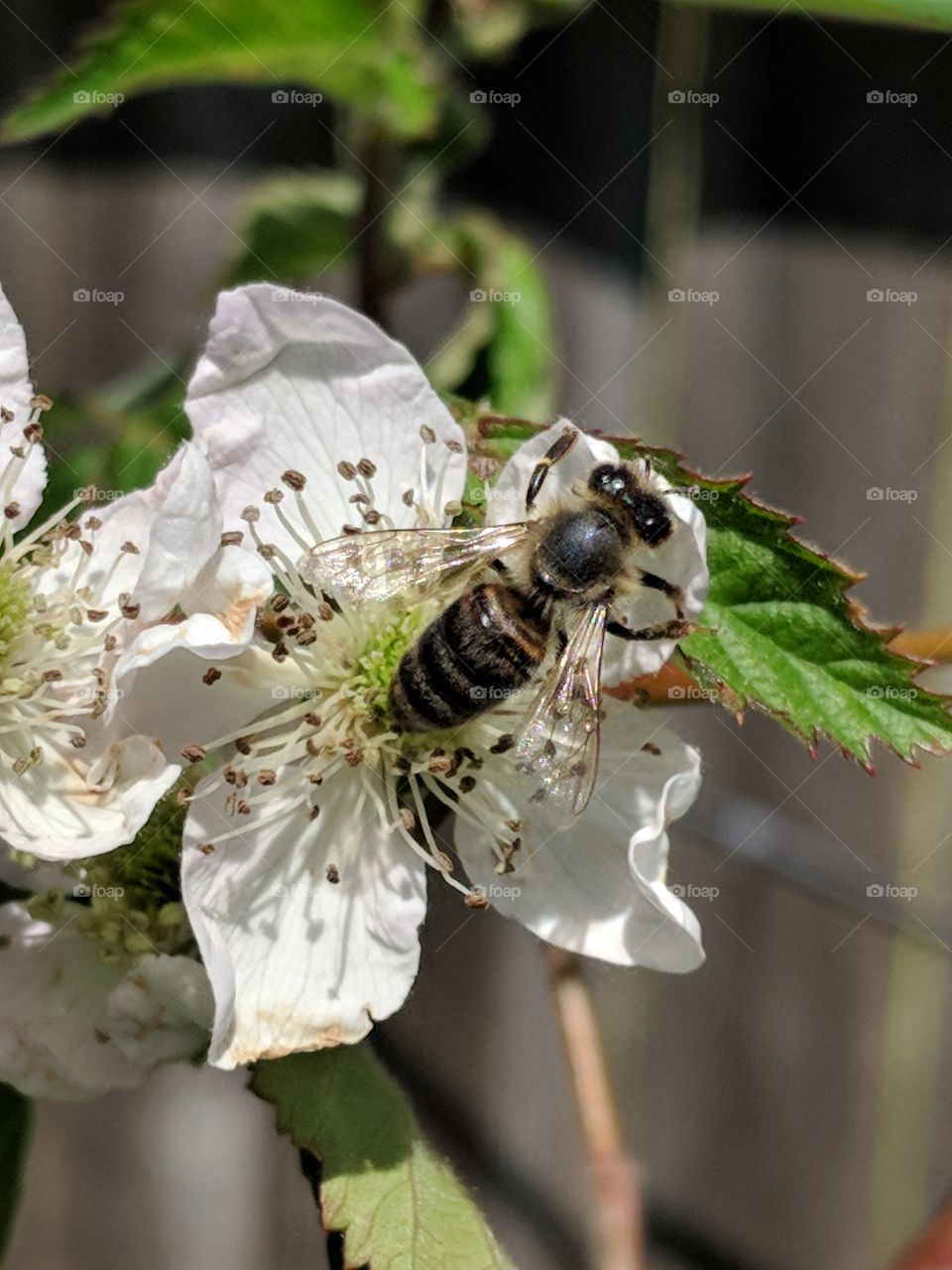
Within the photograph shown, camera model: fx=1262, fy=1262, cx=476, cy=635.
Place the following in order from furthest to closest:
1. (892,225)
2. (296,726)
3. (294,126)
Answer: (892,225)
(294,126)
(296,726)

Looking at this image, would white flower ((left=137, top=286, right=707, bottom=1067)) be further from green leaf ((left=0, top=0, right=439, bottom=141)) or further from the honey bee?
green leaf ((left=0, top=0, right=439, bottom=141))

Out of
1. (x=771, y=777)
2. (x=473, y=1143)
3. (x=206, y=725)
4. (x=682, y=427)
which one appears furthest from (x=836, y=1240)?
(x=206, y=725)

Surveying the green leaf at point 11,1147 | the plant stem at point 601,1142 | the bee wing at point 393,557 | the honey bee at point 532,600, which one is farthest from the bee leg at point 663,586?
the green leaf at point 11,1147

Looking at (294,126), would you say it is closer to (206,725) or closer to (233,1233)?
(206,725)

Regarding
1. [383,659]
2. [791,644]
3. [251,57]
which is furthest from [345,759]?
[251,57]

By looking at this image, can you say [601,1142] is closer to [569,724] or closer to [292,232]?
[569,724]

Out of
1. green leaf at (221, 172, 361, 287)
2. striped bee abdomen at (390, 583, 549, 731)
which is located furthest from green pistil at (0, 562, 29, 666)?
green leaf at (221, 172, 361, 287)
